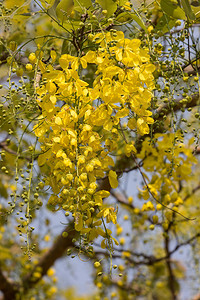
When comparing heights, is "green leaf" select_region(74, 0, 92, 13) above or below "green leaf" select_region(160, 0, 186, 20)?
below

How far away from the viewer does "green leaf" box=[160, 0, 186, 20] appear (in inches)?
40.3

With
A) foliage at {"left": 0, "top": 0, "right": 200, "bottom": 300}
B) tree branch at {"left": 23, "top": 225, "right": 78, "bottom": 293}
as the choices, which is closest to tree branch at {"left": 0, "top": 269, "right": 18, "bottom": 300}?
tree branch at {"left": 23, "top": 225, "right": 78, "bottom": 293}

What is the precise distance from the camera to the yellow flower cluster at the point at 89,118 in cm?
82

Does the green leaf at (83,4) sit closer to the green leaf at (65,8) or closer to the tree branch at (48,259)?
the green leaf at (65,8)

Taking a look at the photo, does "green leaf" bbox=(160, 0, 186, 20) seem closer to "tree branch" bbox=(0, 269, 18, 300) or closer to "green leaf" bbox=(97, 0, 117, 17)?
"green leaf" bbox=(97, 0, 117, 17)

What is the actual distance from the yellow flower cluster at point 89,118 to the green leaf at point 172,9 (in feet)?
0.63

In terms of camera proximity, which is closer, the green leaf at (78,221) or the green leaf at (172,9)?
the green leaf at (78,221)

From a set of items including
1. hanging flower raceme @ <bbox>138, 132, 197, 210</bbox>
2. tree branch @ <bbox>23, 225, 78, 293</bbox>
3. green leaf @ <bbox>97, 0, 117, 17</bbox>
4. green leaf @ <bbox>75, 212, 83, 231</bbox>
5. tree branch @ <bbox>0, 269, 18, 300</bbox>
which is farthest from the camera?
tree branch @ <bbox>0, 269, 18, 300</bbox>

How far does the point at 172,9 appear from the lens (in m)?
1.03

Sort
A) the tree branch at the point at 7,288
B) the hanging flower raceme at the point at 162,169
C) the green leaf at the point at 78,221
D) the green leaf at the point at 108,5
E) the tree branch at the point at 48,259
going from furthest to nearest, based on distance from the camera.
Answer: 1. the tree branch at the point at 7,288
2. the tree branch at the point at 48,259
3. the hanging flower raceme at the point at 162,169
4. the green leaf at the point at 108,5
5. the green leaf at the point at 78,221

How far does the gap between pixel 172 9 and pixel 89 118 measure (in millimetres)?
373

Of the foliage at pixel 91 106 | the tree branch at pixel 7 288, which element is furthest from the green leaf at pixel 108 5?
the tree branch at pixel 7 288

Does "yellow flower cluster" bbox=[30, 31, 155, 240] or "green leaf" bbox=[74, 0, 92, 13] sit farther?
"green leaf" bbox=[74, 0, 92, 13]

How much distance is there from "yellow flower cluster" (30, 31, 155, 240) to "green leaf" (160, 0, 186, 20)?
19 cm
